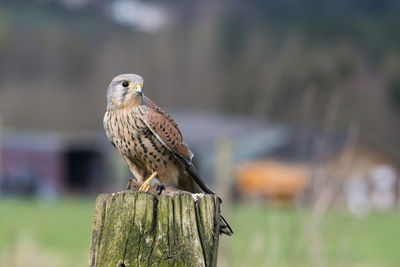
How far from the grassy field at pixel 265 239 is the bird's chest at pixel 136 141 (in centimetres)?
124

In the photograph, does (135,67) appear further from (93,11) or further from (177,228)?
(177,228)

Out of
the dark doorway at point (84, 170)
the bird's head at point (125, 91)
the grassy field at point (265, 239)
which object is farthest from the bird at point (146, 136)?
the dark doorway at point (84, 170)

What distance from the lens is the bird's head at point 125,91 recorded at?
13.5 feet

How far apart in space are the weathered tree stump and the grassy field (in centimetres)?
202

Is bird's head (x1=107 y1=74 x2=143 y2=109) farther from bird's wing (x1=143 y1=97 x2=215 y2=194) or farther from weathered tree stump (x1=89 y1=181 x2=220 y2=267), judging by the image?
weathered tree stump (x1=89 y1=181 x2=220 y2=267)

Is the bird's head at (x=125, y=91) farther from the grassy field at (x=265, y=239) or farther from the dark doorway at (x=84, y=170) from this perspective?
the dark doorway at (x=84, y=170)

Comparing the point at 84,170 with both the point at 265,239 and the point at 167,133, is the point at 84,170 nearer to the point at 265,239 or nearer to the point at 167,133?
the point at 265,239

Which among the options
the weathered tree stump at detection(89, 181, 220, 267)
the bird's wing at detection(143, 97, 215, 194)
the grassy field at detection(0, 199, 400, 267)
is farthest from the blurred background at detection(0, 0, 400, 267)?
the weathered tree stump at detection(89, 181, 220, 267)

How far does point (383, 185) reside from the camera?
81.3 feet

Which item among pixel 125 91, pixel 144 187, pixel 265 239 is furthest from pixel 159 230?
pixel 265 239

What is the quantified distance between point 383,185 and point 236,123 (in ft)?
54.5

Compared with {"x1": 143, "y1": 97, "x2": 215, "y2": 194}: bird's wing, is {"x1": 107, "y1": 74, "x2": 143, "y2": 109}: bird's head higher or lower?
higher

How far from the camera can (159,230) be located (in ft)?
9.77

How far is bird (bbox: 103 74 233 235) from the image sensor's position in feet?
13.8
